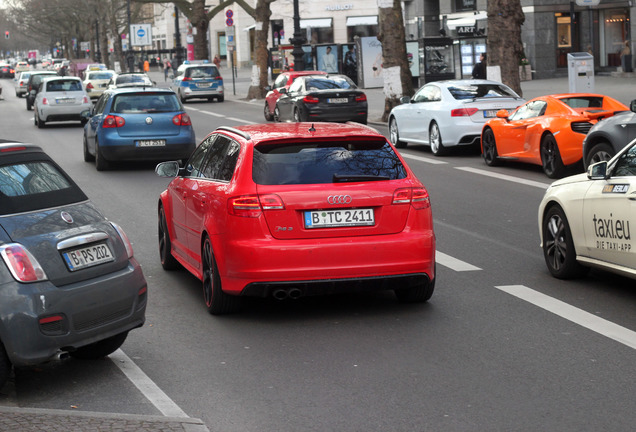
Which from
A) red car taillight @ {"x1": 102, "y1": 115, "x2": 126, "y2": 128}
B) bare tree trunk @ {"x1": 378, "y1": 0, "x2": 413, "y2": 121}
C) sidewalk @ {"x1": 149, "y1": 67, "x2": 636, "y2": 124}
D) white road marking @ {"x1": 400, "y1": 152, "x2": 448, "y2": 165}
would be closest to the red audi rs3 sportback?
white road marking @ {"x1": 400, "y1": 152, "x2": 448, "y2": 165}

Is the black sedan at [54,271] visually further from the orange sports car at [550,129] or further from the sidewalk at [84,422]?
the orange sports car at [550,129]

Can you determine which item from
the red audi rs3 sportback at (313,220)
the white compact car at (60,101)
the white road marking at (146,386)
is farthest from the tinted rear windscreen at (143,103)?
the white road marking at (146,386)

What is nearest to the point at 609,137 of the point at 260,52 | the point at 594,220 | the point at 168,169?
the point at 594,220

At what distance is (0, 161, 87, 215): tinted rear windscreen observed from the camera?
20.2 ft

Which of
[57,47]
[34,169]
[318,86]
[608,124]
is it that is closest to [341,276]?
[34,169]

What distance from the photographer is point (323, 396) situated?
5.96m

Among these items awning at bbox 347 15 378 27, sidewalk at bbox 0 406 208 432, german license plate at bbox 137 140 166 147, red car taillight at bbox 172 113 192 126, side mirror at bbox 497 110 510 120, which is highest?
awning at bbox 347 15 378 27

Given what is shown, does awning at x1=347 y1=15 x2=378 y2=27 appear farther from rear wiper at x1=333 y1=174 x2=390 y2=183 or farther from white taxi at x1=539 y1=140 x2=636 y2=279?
rear wiper at x1=333 y1=174 x2=390 y2=183

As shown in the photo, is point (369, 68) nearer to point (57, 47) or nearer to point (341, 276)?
point (341, 276)

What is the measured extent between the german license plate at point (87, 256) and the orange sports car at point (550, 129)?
11.4 m

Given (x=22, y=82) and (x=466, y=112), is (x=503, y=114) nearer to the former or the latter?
(x=466, y=112)

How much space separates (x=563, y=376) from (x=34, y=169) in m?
3.32

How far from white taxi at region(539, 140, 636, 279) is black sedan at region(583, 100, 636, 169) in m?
5.63

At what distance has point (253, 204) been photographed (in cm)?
762
